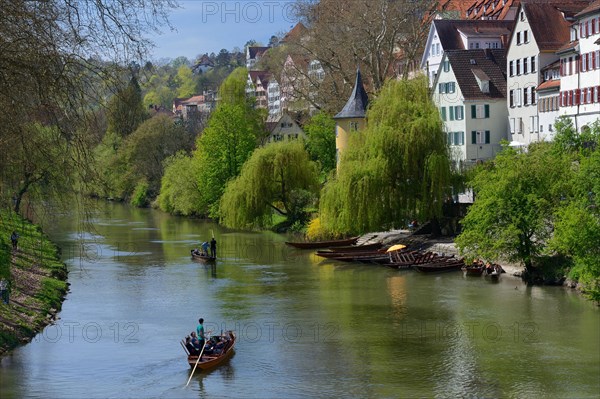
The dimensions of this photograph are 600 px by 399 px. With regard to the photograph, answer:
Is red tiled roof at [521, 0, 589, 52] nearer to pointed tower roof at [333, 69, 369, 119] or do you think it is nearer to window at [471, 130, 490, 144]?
window at [471, 130, 490, 144]

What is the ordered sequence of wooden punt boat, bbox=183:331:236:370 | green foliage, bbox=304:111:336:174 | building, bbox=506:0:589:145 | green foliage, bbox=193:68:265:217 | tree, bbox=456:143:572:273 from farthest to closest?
green foliage, bbox=304:111:336:174, green foliage, bbox=193:68:265:217, building, bbox=506:0:589:145, tree, bbox=456:143:572:273, wooden punt boat, bbox=183:331:236:370

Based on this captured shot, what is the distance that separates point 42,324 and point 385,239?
26.3 metres

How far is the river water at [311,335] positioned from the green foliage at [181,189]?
1247 inches

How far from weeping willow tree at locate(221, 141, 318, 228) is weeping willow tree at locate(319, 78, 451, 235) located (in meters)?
11.5

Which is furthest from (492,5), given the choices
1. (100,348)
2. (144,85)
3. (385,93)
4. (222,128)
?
(144,85)

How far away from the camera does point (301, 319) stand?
33.6 meters

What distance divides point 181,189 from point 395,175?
3307 centimetres

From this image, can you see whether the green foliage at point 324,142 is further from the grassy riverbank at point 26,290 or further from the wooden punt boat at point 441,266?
the grassy riverbank at point 26,290

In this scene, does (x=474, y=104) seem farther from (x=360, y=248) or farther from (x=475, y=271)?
(x=475, y=271)

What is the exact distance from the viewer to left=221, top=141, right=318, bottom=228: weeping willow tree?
64188mm

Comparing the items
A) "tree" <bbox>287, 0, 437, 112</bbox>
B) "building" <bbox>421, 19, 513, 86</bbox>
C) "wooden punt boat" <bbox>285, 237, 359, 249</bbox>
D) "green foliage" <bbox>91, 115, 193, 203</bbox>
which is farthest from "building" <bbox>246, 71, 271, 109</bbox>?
"wooden punt boat" <bbox>285, 237, 359, 249</bbox>

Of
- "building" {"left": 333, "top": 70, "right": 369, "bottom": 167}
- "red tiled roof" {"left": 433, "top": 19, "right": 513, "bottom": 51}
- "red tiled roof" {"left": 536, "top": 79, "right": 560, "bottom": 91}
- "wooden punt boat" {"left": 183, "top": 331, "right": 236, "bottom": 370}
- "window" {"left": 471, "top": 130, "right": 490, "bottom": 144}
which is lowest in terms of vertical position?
"wooden punt boat" {"left": 183, "top": 331, "right": 236, "bottom": 370}

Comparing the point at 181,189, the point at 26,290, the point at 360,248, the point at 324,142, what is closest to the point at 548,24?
the point at 360,248

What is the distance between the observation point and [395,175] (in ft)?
172
